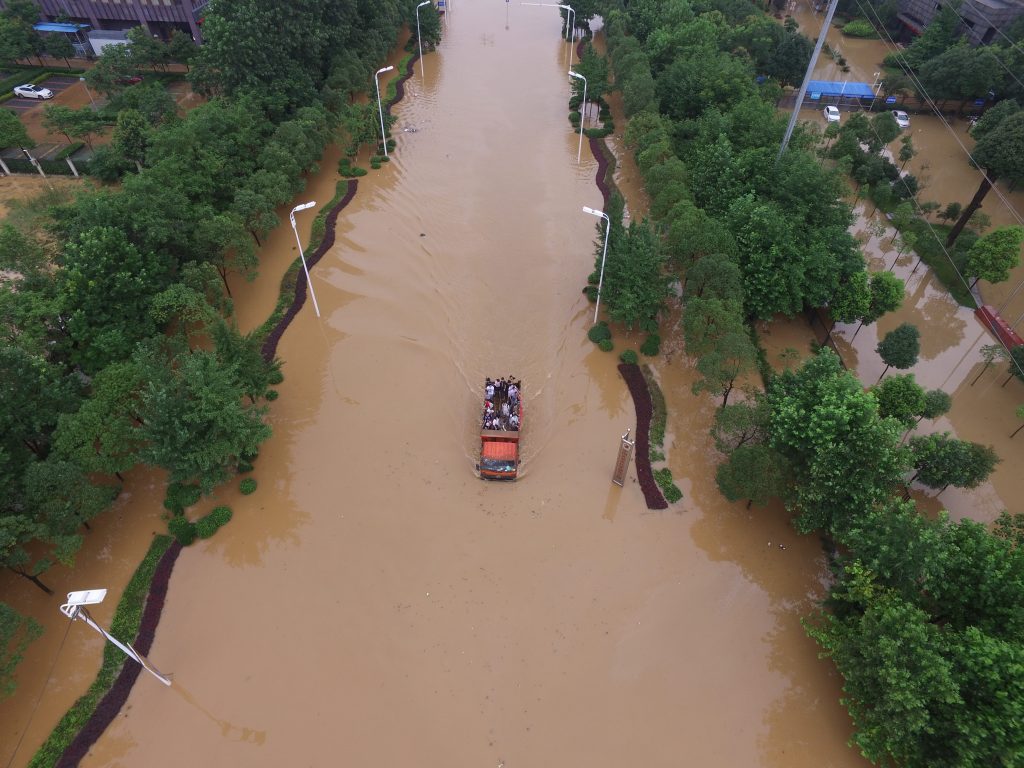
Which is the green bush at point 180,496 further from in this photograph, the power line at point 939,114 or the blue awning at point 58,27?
the blue awning at point 58,27

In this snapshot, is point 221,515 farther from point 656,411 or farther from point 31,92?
point 31,92

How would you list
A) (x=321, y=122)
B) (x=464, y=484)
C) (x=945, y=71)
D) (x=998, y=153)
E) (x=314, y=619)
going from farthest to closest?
(x=945, y=71)
(x=321, y=122)
(x=998, y=153)
(x=464, y=484)
(x=314, y=619)

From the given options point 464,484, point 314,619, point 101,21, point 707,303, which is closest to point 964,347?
point 707,303

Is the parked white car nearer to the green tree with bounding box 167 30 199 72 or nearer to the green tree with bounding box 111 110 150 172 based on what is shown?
the green tree with bounding box 167 30 199 72

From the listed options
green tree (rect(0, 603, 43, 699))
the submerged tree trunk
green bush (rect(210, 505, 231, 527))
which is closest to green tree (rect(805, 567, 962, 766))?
green bush (rect(210, 505, 231, 527))

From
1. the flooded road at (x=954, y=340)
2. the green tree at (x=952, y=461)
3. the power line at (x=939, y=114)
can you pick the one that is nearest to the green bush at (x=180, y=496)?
the green tree at (x=952, y=461)

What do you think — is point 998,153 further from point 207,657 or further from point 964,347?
point 207,657
